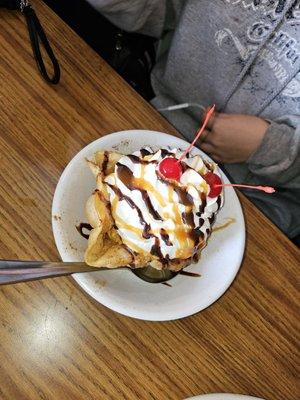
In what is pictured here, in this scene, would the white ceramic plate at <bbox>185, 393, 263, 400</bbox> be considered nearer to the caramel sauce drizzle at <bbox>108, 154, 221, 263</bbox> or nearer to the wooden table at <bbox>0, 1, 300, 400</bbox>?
the wooden table at <bbox>0, 1, 300, 400</bbox>

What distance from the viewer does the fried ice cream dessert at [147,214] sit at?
2.66 ft

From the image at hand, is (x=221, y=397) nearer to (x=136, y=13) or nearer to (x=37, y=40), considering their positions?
(x=37, y=40)

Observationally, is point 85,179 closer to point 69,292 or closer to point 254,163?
point 69,292

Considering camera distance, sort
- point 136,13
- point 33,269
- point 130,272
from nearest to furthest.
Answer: point 33,269
point 130,272
point 136,13

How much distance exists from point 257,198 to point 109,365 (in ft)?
2.14

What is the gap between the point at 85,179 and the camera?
88cm

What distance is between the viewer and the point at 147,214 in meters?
0.81

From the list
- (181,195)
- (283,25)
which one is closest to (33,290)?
(181,195)

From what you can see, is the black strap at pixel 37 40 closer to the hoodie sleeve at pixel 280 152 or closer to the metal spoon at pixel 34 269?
the metal spoon at pixel 34 269

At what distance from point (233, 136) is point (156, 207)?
1.58 feet

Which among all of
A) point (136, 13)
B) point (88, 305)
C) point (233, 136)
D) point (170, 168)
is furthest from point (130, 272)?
point (136, 13)

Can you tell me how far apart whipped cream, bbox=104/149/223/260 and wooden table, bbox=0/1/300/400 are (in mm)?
155

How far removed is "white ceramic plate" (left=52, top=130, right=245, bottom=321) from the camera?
2.70ft

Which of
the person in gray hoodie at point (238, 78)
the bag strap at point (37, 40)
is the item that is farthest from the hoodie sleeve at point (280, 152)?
the bag strap at point (37, 40)
